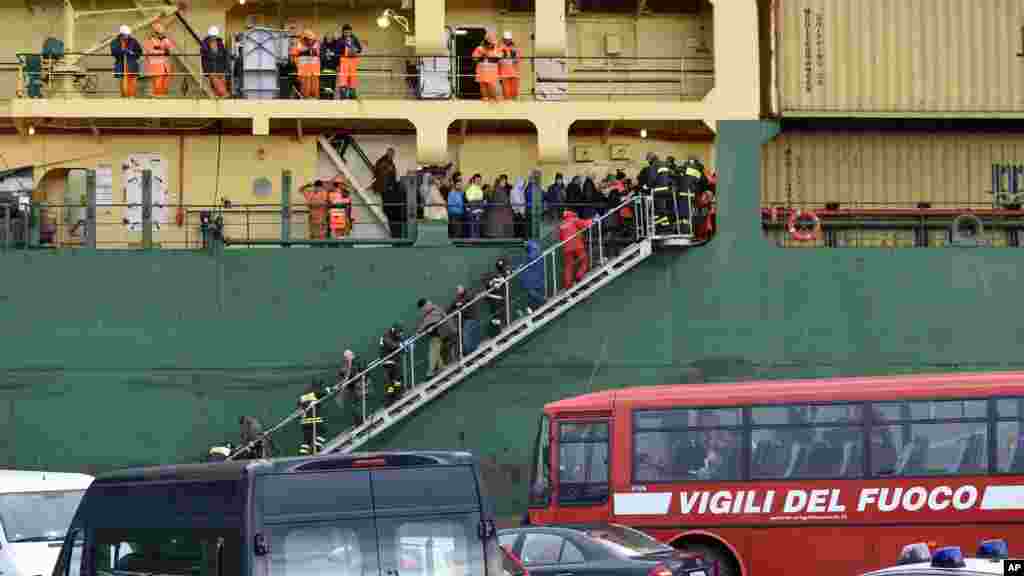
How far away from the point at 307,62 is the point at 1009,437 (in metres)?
11.9

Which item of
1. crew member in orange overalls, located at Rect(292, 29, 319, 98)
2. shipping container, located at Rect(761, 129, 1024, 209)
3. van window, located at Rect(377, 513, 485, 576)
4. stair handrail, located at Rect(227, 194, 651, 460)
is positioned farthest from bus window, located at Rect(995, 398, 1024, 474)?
crew member in orange overalls, located at Rect(292, 29, 319, 98)

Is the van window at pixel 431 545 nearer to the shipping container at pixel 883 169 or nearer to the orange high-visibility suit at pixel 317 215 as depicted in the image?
the orange high-visibility suit at pixel 317 215

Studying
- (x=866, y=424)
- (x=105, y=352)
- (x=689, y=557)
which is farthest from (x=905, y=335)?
(x=105, y=352)

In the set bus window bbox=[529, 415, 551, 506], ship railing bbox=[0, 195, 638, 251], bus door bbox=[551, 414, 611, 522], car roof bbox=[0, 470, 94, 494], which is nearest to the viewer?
car roof bbox=[0, 470, 94, 494]

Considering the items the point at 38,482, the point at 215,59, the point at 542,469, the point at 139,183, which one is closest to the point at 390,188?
the point at 215,59

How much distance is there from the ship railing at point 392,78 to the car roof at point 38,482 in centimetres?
872

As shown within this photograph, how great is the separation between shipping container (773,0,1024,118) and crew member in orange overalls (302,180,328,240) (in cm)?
685

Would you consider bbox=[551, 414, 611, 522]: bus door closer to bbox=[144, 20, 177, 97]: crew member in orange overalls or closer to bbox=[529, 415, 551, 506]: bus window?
bbox=[529, 415, 551, 506]: bus window

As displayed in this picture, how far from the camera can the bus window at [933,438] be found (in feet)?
61.7

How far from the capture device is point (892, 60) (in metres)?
26.9

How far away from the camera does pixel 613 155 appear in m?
27.7

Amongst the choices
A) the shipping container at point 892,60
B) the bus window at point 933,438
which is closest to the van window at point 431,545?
the bus window at point 933,438

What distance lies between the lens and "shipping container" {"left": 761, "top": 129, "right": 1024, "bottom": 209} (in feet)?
92.2

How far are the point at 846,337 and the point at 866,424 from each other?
580 centimetres
